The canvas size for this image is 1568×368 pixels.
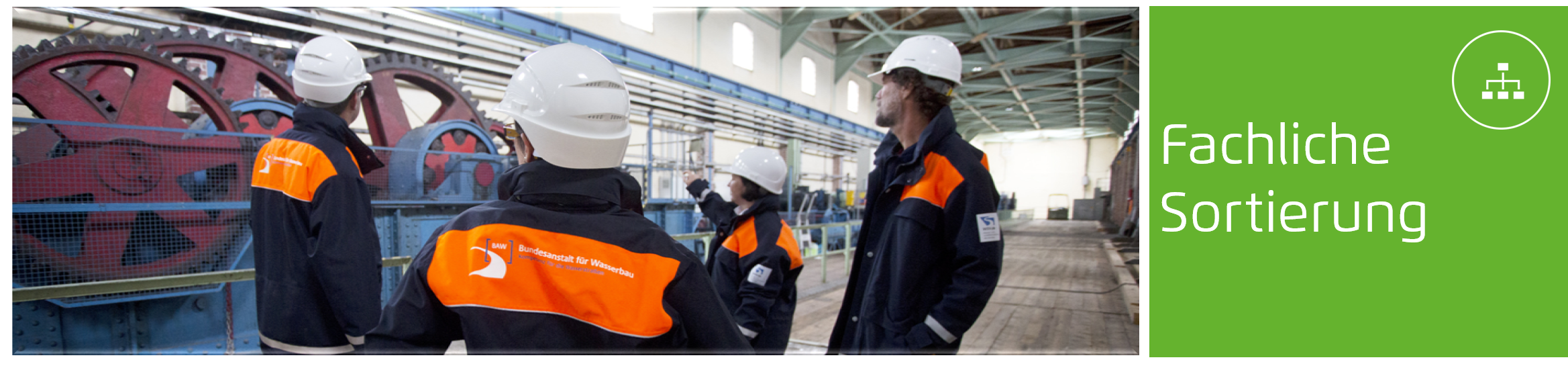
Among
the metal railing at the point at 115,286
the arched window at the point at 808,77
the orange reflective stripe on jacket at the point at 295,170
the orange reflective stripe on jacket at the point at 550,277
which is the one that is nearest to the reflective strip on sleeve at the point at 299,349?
the metal railing at the point at 115,286

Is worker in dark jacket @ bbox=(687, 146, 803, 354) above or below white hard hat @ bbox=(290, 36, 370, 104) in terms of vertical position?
below

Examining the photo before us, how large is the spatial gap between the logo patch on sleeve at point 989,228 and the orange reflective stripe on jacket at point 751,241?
870mm

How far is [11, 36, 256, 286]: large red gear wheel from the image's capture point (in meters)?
2.86

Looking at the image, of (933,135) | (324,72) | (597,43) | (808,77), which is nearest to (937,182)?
(933,135)

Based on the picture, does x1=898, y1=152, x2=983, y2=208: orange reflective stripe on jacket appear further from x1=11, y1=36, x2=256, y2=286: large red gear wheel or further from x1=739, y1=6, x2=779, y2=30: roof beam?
x1=739, y1=6, x2=779, y2=30: roof beam

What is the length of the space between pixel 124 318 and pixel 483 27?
441 centimetres

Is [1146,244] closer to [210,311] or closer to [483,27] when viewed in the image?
[210,311]

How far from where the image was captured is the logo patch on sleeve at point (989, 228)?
1.54 meters

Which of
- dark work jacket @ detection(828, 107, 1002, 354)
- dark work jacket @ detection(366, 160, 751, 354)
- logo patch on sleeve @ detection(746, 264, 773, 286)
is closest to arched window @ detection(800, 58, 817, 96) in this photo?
logo patch on sleeve @ detection(746, 264, 773, 286)

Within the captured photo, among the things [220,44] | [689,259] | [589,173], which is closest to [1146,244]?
[689,259]

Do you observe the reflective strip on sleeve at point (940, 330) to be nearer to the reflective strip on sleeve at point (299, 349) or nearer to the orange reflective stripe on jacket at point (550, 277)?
the orange reflective stripe on jacket at point (550, 277)

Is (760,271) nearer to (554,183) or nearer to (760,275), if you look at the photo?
(760,275)

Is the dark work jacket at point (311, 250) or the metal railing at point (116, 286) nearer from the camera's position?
the dark work jacket at point (311, 250)

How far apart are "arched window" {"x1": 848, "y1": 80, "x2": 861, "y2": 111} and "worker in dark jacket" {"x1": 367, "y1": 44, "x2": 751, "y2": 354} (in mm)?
16276
